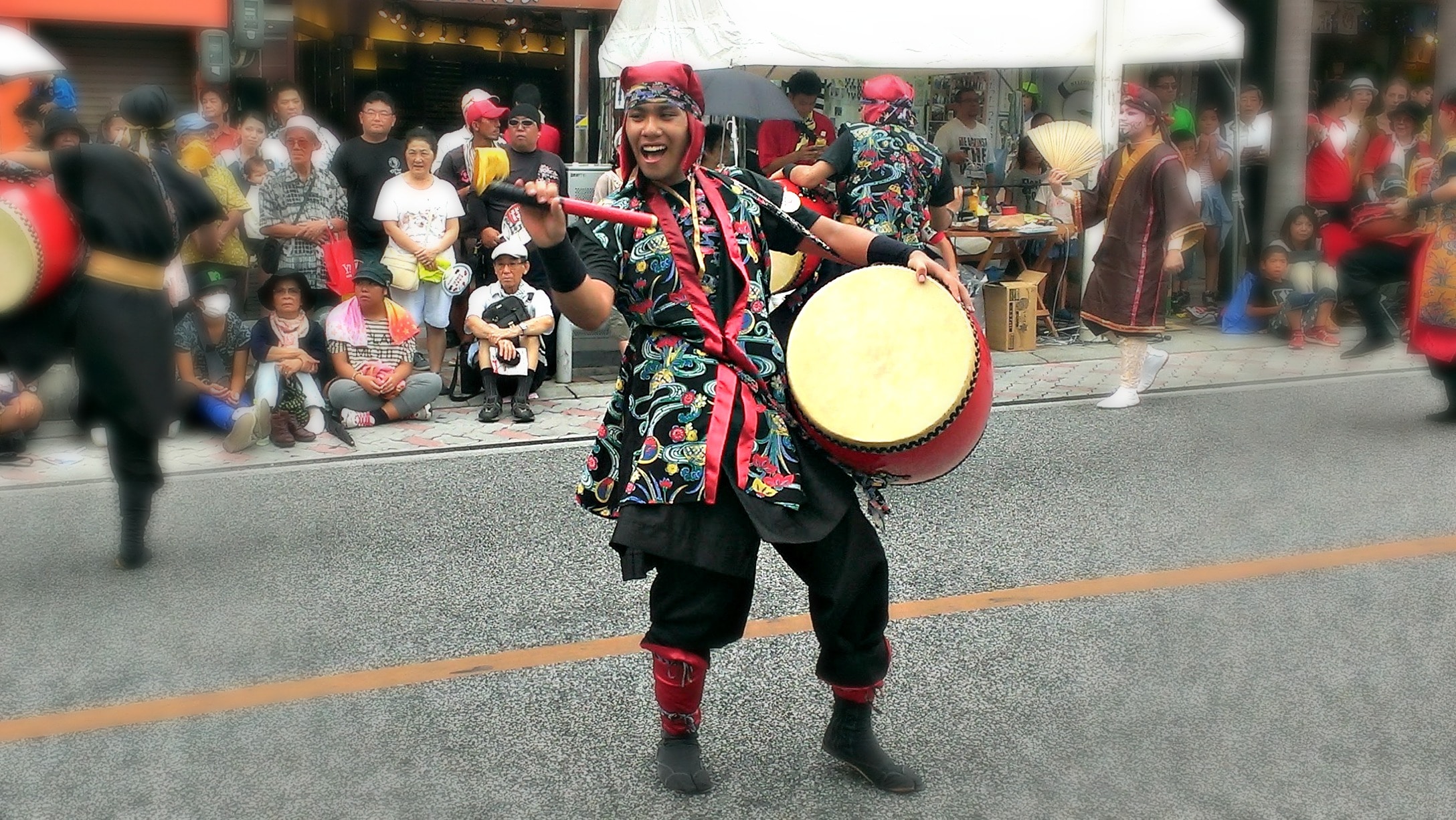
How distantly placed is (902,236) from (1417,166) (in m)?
4.96

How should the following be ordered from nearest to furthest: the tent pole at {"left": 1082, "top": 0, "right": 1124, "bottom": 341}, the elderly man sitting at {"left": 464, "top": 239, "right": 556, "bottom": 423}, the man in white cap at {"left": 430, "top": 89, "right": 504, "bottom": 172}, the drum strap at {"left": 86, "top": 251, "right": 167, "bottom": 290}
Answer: the drum strap at {"left": 86, "top": 251, "right": 167, "bottom": 290} → the elderly man sitting at {"left": 464, "top": 239, "right": 556, "bottom": 423} → the man in white cap at {"left": 430, "top": 89, "right": 504, "bottom": 172} → the tent pole at {"left": 1082, "top": 0, "right": 1124, "bottom": 341}

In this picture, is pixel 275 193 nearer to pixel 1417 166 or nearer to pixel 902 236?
pixel 902 236

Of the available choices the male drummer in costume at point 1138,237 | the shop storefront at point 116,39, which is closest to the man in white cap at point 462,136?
the shop storefront at point 116,39

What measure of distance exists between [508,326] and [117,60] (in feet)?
15.8

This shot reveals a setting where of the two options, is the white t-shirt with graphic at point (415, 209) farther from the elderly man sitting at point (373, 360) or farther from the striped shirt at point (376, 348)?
the striped shirt at point (376, 348)

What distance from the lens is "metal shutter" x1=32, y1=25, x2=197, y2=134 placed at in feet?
35.2

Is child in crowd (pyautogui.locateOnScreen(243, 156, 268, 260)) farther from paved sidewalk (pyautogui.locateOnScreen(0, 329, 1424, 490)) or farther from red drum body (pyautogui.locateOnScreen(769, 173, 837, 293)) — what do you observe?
red drum body (pyautogui.locateOnScreen(769, 173, 837, 293))

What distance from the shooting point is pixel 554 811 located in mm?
3340

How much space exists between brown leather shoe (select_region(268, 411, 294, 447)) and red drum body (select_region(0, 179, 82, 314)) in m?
2.39

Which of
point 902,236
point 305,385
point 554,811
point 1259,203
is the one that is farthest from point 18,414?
point 1259,203

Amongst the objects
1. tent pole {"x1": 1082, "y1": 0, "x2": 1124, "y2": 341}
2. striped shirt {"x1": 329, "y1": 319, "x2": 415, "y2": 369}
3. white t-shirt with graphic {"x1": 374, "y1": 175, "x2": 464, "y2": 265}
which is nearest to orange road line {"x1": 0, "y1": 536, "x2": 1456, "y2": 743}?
striped shirt {"x1": 329, "y1": 319, "x2": 415, "y2": 369}

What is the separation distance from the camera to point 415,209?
865cm

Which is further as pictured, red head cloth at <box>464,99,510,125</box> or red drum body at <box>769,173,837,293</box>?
red head cloth at <box>464,99,510,125</box>

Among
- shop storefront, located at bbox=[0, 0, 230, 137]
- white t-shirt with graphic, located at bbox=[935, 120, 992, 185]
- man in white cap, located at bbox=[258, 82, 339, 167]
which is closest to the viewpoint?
man in white cap, located at bbox=[258, 82, 339, 167]
